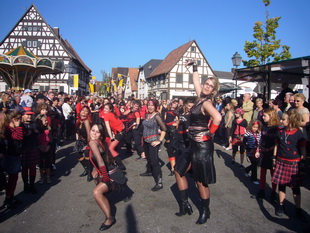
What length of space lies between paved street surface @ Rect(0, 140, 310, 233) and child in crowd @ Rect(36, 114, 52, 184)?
32 cm

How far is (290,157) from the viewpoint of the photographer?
3770 millimetres

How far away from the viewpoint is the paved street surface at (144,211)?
3.38 m

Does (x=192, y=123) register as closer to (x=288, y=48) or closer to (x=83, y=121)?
(x=83, y=121)

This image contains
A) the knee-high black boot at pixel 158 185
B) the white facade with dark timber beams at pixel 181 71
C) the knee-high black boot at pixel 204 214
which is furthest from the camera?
the white facade with dark timber beams at pixel 181 71

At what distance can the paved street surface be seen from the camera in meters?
3.38

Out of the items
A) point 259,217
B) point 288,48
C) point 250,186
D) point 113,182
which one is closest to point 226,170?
point 250,186

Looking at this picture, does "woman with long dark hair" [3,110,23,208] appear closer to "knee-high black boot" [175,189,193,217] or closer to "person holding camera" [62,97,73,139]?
"knee-high black boot" [175,189,193,217]

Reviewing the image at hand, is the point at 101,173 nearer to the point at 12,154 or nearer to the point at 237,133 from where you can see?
the point at 12,154

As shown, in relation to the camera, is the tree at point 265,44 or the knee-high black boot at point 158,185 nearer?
the knee-high black boot at point 158,185

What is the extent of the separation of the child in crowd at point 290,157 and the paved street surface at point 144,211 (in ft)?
1.19

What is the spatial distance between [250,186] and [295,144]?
1.74m

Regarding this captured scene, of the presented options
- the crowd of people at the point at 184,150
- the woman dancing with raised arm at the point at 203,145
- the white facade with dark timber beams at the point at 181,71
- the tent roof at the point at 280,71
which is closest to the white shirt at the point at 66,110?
the crowd of people at the point at 184,150

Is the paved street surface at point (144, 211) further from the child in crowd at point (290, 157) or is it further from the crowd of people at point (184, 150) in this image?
the child in crowd at point (290, 157)

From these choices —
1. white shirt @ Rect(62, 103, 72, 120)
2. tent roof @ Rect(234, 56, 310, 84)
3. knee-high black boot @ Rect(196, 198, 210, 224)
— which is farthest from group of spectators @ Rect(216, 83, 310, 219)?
white shirt @ Rect(62, 103, 72, 120)
